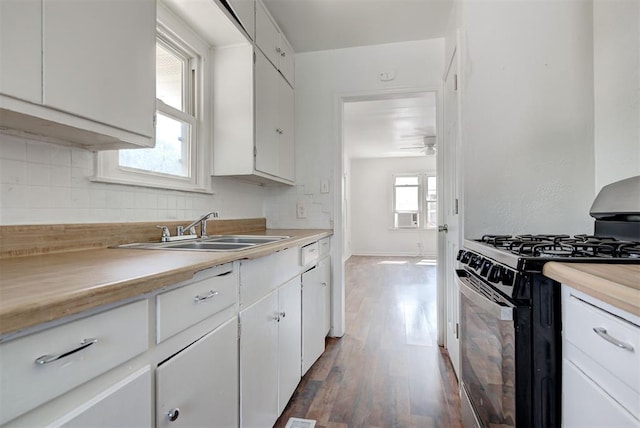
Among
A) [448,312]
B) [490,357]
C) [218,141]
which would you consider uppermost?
[218,141]

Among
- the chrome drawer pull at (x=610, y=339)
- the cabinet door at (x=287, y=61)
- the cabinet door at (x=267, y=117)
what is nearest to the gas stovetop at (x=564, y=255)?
the chrome drawer pull at (x=610, y=339)

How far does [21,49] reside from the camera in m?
0.77

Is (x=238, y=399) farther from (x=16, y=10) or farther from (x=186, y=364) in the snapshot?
(x=16, y=10)

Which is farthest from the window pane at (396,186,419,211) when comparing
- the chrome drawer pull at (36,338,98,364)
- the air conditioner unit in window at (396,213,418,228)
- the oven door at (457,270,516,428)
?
the chrome drawer pull at (36,338,98,364)

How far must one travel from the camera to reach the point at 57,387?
1.73 feet

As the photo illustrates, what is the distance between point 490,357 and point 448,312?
4.21 ft

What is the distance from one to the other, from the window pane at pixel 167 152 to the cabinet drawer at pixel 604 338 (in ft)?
5.72

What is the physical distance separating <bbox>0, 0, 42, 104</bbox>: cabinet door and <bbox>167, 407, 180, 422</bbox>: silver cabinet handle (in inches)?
33.7

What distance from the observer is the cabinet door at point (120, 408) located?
0.56 meters

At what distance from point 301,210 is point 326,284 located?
686 millimetres

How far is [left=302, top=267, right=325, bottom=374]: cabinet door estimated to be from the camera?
1.94 meters

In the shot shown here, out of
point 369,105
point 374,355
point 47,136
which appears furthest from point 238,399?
point 369,105

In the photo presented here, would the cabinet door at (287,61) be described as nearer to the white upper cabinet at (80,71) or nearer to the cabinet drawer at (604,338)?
the white upper cabinet at (80,71)

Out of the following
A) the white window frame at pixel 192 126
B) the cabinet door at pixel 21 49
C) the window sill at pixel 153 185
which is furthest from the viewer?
the white window frame at pixel 192 126
